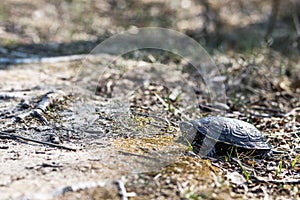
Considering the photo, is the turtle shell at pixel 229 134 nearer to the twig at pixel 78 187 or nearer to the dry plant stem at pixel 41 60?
the twig at pixel 78 187

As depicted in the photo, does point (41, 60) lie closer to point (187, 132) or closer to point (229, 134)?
point (187, 132)

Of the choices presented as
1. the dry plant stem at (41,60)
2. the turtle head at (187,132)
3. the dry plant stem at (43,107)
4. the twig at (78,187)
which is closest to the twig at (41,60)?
the dry plant stem at (41,60)

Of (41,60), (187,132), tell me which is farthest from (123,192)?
(41,60)

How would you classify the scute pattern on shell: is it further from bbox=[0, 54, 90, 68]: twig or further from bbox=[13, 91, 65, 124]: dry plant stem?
bbox=[0, 54, 90, 68]: twig

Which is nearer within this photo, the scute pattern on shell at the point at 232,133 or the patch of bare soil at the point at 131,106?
the patch of bare soil at the point at 131,106

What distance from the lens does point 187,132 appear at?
3570 millimetres

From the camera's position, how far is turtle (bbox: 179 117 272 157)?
11.3 feet

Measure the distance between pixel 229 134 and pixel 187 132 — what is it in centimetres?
32

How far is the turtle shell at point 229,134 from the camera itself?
343cm

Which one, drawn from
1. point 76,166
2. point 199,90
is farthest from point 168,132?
point 199,90

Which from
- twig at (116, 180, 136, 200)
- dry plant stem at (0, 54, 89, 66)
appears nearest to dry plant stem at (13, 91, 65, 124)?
twig at (116, 180, 136, 200)

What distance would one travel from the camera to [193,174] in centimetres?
301

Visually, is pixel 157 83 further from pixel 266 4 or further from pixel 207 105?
pixel 266 4

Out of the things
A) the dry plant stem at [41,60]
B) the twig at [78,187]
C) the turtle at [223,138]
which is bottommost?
the twig at [78,187]
